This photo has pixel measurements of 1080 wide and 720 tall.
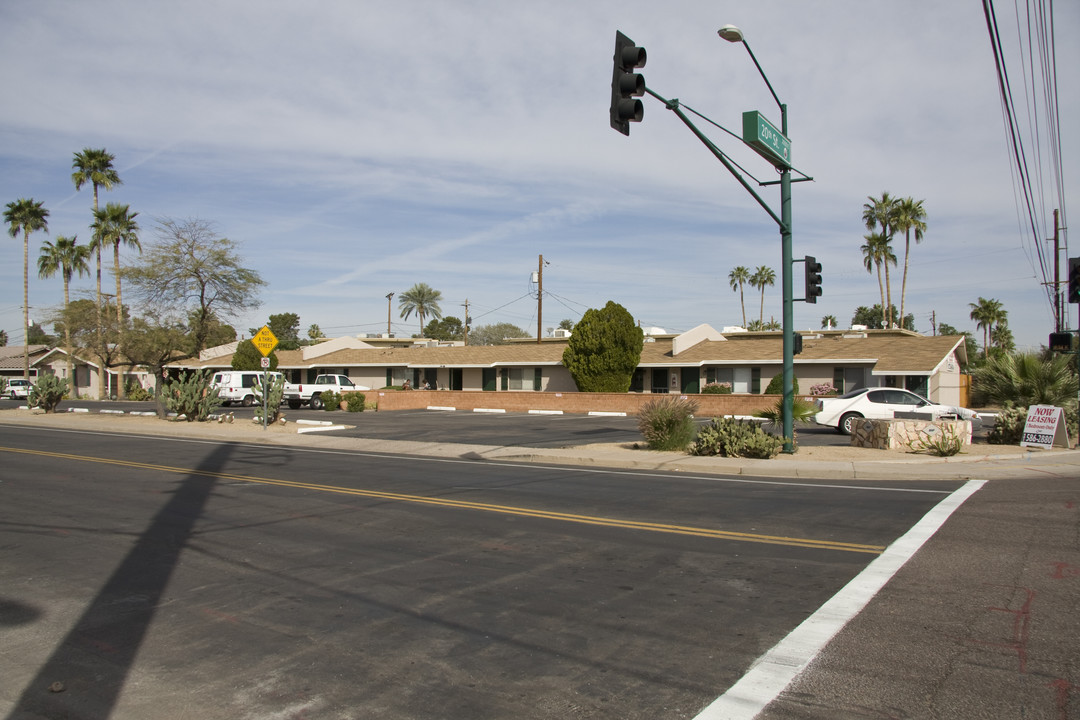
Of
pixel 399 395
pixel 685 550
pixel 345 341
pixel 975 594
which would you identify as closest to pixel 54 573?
pixel 685 550

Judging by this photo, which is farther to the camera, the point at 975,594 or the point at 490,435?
the point at 490,435

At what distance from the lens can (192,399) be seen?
31109 mm

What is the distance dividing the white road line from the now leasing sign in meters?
12.4

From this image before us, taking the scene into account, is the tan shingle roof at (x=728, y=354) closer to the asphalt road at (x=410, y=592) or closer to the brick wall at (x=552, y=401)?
the brick wall at (x=552, y=401)

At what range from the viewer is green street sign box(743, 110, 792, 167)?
1535 centimetres

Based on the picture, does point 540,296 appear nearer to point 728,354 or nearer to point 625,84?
point 728,354

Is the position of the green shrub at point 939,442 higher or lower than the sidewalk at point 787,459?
higher

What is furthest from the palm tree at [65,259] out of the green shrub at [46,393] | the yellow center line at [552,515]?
the yellow center line at [552,515]

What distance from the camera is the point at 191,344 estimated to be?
35.4 meters

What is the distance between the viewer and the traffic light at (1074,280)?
1903cm

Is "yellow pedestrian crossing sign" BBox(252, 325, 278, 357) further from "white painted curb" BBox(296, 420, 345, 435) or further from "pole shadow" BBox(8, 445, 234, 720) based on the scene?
"pole shadow" BBox(8, 445, 234, 720)

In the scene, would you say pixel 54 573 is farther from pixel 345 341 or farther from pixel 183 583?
pixel 345 341

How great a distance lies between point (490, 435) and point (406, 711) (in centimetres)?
2128

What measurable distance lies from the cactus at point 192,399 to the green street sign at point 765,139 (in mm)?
24254
